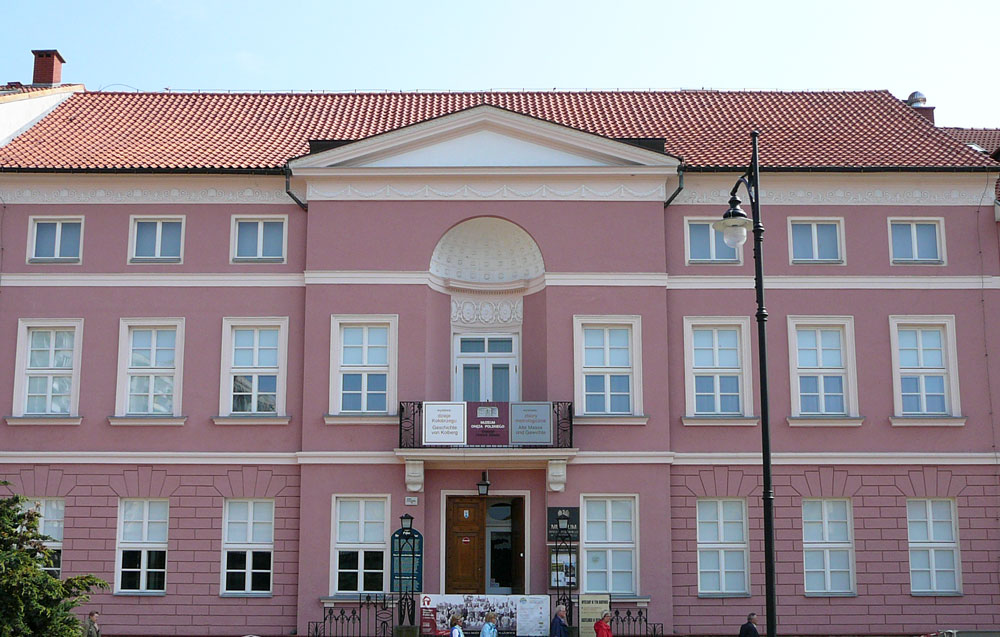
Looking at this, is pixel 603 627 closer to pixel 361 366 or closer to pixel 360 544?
pixel 360 544

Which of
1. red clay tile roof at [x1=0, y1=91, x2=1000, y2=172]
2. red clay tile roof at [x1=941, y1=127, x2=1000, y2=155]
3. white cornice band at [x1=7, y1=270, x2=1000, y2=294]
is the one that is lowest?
white cornice band at [x1=7, y1=270, x2=1000, y2=294]

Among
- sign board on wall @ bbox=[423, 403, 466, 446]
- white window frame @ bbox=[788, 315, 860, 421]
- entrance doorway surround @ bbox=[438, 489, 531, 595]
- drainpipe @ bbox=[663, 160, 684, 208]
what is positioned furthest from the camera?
drainpipe @ bbox=[663, 160, 684, 208]

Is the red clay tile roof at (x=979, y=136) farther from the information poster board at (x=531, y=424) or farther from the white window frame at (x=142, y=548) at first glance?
the white window frame at (x=142, y=548)

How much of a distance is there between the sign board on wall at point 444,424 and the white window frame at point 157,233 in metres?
6.59

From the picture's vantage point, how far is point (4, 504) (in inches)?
752

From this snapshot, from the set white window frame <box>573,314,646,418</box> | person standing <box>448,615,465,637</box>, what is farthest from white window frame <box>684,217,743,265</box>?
person standing <box>448,615,465,637</box>

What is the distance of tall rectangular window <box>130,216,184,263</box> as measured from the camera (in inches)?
1012

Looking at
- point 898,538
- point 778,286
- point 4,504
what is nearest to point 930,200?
point 778,286

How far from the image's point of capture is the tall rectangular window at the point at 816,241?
25688 mm

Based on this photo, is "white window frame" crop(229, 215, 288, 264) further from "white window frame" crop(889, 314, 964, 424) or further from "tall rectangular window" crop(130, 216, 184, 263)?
"white window frame" crop(889, 314, 964, 424)

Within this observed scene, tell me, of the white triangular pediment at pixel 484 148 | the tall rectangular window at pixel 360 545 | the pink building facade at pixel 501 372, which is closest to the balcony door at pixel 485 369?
the pink building facade at pixel 501 372

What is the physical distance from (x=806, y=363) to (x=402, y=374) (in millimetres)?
8720

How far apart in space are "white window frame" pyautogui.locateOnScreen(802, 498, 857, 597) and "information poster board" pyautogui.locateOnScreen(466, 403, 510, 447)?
6574 mm

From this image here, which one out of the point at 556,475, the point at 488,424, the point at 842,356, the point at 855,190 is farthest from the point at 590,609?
the point at 855,190
